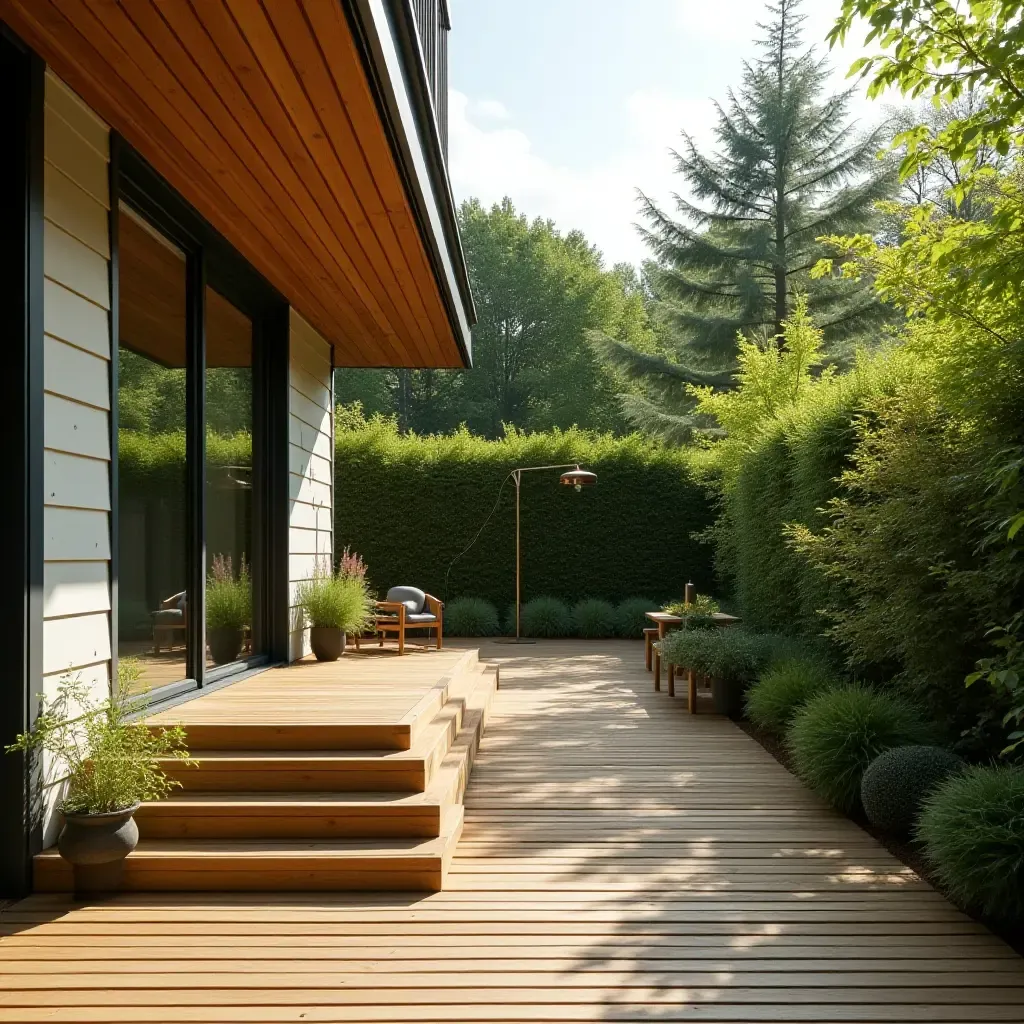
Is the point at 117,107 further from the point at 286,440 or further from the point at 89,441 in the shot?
the point at 286,440

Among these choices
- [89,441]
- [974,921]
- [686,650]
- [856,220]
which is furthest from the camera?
[856,220]

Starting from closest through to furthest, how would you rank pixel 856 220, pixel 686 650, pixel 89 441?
pixel 89 441 < pixel 686 650 < pixel 856 220

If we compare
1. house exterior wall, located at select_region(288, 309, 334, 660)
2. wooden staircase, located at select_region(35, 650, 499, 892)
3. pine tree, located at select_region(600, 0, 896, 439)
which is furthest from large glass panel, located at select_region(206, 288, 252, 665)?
pine tree, located at select_region(600, 0, 896, 439)

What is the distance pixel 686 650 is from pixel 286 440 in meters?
3.38

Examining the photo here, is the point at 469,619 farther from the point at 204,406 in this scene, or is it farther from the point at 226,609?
the point at 204,406

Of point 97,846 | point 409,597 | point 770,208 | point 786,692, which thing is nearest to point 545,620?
point 409,597

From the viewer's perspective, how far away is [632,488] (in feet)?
42.7

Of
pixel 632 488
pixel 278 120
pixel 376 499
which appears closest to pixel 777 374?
A: pixel 632 488

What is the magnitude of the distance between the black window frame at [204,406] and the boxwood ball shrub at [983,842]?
127 inches

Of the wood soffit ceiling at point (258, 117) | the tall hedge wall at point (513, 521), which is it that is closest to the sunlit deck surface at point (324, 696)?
the wood soffit ceiling at point (258, 117)

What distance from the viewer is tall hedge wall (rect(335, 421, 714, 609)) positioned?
42.0ft

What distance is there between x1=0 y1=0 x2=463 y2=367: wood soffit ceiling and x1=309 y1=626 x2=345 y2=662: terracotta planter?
2.55m

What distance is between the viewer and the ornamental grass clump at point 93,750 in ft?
Answer: 10.6

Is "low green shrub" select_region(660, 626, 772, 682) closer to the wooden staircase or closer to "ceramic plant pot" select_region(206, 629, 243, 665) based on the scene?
the wooden staircase
